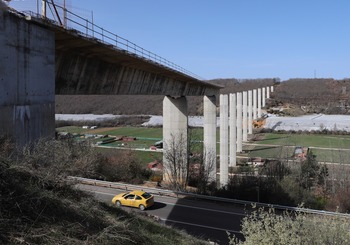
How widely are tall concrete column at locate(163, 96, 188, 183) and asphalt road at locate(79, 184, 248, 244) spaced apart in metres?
9.32

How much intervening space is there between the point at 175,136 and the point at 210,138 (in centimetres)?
555

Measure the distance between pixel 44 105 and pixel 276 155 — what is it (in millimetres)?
45020

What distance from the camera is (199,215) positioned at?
1991 centimetres

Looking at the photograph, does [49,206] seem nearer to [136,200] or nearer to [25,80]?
[25,80]

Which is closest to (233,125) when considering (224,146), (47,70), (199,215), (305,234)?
(224,146)

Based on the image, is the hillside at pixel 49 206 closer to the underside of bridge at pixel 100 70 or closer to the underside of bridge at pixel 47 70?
the underside of bridge at pixel 47 70

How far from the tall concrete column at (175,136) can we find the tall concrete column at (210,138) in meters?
3.02

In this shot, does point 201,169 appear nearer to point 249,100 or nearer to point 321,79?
point 249,100

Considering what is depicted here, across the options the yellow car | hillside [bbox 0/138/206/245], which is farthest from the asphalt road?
hillside [bbox 0/138/206/245]

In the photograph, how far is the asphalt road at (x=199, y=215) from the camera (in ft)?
56.4

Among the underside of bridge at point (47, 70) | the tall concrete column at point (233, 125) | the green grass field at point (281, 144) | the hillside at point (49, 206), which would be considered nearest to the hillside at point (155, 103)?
the green grass field at point (281, 144)

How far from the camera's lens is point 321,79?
529 ft

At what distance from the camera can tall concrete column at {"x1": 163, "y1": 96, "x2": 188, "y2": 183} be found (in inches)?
1298

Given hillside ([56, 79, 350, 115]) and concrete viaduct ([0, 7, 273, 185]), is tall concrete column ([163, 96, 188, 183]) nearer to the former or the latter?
concrete viaduct ([0, 7, 273, 185])
